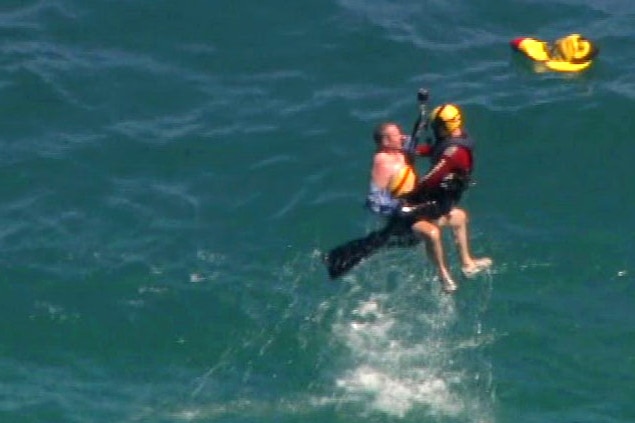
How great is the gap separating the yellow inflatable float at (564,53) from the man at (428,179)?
713 cm

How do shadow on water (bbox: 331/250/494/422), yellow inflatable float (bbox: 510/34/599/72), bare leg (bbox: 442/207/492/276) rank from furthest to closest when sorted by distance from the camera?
1. yellow inflatable float (bbox: 510/34/599/72)
2. shadow on water (bbox: 331/250/494/422)
3. bare leg (bbox: 442/207/492/276)

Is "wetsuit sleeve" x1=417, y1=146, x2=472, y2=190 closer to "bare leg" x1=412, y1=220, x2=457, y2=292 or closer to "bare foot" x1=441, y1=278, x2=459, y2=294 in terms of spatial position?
"bare leg" x1=412, y1=220, x2=457, y2=292

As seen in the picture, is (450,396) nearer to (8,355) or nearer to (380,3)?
(8,355)

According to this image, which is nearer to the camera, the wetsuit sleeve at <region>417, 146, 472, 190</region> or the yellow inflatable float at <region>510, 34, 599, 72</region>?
the wetsuit sleeve at <region>417, 146, 472, 190</region>

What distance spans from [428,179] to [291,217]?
4637mm

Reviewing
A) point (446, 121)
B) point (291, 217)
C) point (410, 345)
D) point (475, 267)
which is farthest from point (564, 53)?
point (410, 345)

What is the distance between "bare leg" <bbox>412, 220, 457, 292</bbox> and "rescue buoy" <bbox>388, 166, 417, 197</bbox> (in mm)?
553

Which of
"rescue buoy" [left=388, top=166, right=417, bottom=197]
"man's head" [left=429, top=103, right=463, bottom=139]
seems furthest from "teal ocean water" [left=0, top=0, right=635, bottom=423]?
"man's head" [left=429, top=103, right=463, bottom=139]

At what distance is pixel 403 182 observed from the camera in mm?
23219

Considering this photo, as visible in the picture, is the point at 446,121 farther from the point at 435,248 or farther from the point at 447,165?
the point at 435,248

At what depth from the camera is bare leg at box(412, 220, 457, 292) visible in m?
23.4

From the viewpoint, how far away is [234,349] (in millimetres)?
25141

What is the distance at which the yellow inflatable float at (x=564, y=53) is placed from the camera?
30.1 meters

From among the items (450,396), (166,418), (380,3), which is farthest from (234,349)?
(380,3)
